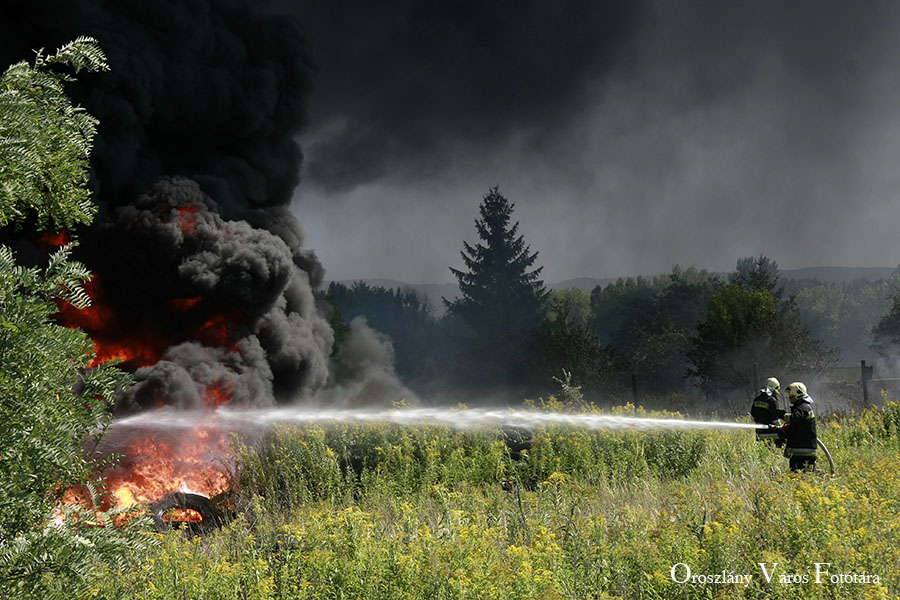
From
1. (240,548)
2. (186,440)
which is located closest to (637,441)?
(240,548)

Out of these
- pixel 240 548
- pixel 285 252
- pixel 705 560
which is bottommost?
pixel 240 548

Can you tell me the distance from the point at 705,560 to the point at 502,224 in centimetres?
5152

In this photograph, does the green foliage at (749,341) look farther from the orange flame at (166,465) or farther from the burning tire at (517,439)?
the orange flame at (166,465)

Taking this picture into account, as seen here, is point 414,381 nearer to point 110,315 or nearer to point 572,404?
point 110,315

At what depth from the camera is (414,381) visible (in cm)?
4966

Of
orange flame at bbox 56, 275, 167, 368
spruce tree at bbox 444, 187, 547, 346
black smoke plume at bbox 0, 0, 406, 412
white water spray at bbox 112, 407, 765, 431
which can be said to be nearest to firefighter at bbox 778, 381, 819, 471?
white water spray at bbox 112, 407, 765, 431

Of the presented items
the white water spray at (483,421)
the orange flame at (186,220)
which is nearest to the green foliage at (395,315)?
the orange flame at (186,220)

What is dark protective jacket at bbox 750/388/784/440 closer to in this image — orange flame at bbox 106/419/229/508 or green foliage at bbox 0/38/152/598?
green foliage at bbox 0/38/152/598

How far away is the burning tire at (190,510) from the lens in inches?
367

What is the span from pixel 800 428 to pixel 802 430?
0.10 feet

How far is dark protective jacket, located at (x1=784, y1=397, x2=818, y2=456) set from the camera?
24.4 ft

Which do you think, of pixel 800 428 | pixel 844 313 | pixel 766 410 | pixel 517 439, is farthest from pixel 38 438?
pixel 844 313

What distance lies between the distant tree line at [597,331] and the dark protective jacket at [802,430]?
19.4 metres

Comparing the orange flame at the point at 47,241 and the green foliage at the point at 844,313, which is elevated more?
the green foliage at the point at 844,313
